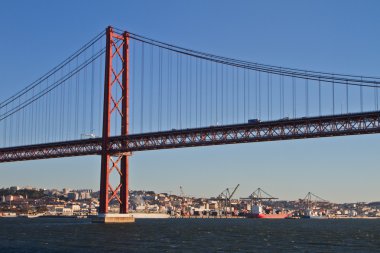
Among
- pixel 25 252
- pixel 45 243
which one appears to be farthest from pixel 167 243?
pixel 25 252

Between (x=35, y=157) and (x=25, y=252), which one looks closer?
(x=25, y=252)

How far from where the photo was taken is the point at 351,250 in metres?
→ 48.1

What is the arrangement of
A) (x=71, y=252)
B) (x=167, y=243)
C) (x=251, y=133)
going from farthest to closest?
1. (x=251, y=133)
2. (x=167, y=243)
3. (x=71, y=252)

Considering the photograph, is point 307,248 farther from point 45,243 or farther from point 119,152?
point 119,152

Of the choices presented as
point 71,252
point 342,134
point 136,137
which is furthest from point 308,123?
point 71,252

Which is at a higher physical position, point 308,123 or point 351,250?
point 308,123

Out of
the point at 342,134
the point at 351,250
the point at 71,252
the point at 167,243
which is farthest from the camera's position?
the point at 342,134

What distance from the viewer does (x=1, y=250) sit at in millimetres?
43688

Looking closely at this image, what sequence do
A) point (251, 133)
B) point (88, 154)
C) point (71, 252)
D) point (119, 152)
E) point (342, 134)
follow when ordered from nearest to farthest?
point (71, 252), point (342, 134), point (251, 133), point (119, 152), point (88, 154)

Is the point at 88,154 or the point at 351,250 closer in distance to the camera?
the point at 351,250

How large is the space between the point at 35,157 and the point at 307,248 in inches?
1975

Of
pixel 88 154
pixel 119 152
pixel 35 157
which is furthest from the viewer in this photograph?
pixel 35 157

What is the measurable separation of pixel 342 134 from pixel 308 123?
4.14m

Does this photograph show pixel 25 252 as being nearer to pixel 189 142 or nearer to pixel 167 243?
pixel 167 243
